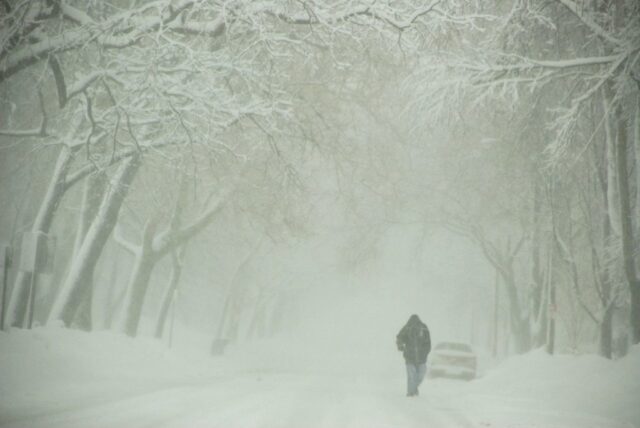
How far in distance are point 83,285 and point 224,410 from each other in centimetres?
779

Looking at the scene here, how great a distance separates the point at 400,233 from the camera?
32438 mm

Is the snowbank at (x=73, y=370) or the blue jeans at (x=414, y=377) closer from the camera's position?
the snowbank at (x=73, y=370)

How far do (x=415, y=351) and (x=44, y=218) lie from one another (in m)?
9.25

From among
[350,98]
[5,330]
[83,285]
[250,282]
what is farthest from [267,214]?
[250,282]

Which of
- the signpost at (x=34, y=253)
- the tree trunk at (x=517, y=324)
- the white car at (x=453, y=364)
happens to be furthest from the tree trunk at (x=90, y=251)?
the tree trunk at (x=517, y=324)

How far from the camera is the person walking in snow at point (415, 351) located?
15609mm

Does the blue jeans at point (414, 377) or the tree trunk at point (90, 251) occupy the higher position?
the tree trunk at point (90, 251)

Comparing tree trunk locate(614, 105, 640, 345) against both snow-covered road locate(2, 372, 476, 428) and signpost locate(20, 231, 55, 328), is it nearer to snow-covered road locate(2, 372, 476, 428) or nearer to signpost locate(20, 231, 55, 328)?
snow-covered road locate(2, 372, 476, 428)

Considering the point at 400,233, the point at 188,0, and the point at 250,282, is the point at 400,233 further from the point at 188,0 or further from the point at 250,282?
the point at 188,0

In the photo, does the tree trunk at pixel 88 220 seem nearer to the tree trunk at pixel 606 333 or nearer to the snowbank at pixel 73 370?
the snowbank at pixel 73 370

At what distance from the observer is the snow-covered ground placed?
9.32 meters

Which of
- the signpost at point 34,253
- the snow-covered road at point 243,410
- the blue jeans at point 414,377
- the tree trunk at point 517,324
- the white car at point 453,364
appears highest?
the tree trunk at point 517,324

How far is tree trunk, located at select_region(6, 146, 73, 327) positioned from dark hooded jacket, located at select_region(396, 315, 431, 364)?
868 centimetres

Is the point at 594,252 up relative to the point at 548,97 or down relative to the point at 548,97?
down
